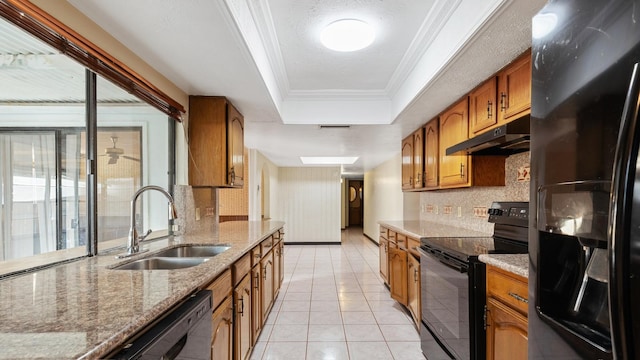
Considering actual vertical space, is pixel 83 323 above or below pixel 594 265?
below

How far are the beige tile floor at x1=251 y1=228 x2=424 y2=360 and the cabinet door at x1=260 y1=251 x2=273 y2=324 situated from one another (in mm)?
182

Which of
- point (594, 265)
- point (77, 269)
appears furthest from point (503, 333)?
point (77, 269)

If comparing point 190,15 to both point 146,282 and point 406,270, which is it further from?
point 406,270

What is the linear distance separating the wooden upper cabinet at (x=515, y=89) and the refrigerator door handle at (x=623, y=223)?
136cm

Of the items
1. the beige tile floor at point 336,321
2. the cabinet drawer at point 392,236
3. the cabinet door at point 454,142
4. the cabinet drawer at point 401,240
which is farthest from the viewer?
the cabinet drawer at point 392,236

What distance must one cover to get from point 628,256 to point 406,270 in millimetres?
2588

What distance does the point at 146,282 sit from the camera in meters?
1.14

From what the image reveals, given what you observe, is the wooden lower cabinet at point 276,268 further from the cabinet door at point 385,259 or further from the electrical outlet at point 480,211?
the electrical outlet at point 480,211

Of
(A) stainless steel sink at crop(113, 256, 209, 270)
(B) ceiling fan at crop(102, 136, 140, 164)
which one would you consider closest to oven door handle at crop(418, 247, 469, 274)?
(A) stainless steel sink at crop(113, 256, 209, 270)

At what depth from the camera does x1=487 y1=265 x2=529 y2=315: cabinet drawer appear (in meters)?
1.31

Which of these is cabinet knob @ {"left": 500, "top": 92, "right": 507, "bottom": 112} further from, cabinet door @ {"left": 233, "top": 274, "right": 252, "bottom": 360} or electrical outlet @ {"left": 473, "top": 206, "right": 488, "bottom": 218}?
cabinet door @ {"left": 233, "top": 274, "right": 252, "bottom": 360}

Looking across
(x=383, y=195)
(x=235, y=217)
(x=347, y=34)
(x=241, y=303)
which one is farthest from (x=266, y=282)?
(x=383, y=195)

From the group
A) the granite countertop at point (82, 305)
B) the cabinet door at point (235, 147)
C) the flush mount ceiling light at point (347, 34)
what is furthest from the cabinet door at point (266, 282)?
the flush mount ceiling light at point (347, 34)

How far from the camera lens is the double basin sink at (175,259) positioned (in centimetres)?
168
